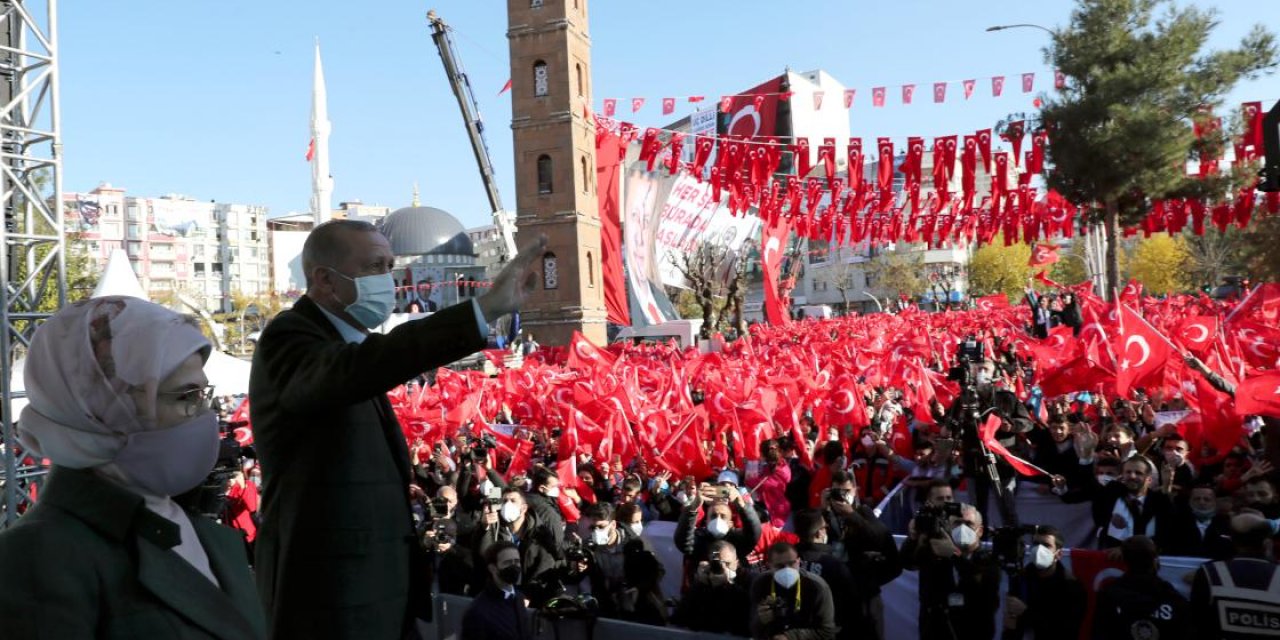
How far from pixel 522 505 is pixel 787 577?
2.40 m

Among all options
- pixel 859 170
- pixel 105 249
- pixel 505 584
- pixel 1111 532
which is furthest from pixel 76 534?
pixel 105 249

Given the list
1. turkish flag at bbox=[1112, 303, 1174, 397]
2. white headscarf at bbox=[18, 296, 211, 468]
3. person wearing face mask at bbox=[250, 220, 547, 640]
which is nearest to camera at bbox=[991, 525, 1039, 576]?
person wearing face mask at bbox=[250, 220, 547, 640]

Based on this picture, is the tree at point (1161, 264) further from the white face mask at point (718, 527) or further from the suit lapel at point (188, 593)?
the suit lapel at point (188, 593)

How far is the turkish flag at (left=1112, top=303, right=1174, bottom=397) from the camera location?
1070cm

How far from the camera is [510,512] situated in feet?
22.8

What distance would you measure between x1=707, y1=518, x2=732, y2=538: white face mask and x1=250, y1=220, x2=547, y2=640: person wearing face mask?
13.8 ft

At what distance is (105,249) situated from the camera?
108 meters

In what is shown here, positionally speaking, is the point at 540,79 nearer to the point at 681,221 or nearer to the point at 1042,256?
the point at 681,221

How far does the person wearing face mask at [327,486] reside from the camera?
6.70 feet

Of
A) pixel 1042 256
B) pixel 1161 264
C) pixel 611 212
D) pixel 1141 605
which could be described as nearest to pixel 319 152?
pixel 611 212

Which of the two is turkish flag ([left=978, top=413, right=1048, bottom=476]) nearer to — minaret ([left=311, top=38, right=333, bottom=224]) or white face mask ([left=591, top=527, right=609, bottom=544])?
white face mask ([left=591, top=527, right=609, bottom=544])

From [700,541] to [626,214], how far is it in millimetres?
20783

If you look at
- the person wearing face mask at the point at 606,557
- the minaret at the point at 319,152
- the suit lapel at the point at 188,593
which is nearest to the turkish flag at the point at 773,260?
the person wearing face mask at the point at 606,557

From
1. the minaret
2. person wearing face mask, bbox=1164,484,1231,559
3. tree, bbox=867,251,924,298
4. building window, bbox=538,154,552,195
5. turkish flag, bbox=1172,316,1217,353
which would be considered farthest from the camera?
tree, bbox=867,251,924,298
